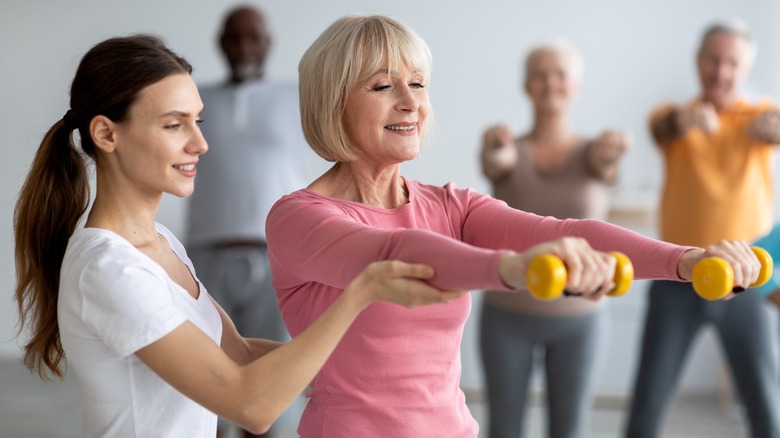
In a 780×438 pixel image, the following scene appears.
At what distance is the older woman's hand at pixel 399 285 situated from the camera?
3.70 feet

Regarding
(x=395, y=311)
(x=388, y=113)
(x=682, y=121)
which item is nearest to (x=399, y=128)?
(x=388, y=113)

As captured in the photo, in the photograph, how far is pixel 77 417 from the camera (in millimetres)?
4613

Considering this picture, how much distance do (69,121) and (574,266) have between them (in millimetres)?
761

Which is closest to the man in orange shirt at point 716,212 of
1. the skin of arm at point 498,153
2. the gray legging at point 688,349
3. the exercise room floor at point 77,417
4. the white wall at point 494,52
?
the gray legging at point 688,349

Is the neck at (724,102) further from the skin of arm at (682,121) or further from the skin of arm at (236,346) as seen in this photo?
the skin of arm at (236,346)

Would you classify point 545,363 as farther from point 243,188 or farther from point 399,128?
point 399,128

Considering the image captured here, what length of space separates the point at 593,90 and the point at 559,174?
81.9 inches

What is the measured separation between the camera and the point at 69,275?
50.3 inches

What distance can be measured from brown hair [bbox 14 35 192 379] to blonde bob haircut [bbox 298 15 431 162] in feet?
0.62

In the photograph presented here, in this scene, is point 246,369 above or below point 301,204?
below

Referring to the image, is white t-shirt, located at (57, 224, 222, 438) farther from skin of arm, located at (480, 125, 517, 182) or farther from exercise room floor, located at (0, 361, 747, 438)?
exercise room floor, located at (0, 361, 747, 438)

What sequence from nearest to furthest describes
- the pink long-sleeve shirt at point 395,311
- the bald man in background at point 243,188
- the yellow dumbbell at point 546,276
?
the yellow dumbbell at point 546,276 → the pink long-sleeve shirt at point 395,311 → the bald man in background at point 243,188

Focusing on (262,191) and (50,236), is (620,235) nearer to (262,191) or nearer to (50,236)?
(50,236)

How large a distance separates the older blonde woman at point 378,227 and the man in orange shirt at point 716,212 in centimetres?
178
